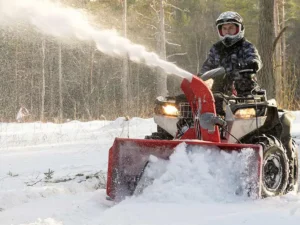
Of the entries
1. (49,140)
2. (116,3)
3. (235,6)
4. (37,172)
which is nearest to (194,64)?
(235,6)

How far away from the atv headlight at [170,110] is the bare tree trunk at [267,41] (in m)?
5.19

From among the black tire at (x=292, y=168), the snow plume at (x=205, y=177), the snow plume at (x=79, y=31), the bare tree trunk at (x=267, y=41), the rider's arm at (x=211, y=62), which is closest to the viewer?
the snow plume at (x=205, y=177)

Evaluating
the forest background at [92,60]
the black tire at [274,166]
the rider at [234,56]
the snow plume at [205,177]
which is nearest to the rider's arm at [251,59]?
the rider at [234,56]

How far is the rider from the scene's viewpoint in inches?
220

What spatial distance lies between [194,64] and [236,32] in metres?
35.1

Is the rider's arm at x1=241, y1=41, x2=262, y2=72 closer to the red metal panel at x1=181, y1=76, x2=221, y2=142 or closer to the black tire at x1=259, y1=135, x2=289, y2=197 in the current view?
the black tire at x1=259, y1=135, x2=289, y2=197

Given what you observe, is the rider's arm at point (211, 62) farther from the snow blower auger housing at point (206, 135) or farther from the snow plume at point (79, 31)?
the snow plume at point (79, 31)

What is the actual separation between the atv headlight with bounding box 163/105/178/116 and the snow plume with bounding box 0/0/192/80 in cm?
53

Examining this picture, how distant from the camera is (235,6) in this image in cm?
3447

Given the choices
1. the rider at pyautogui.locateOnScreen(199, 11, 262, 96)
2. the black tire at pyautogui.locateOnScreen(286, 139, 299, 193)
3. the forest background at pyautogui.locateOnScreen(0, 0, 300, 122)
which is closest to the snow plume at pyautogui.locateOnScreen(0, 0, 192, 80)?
the rider at pyautogui.locateOnScreen(199, 11, 262, 96)

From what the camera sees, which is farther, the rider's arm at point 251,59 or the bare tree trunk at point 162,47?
the bare tree trunk at point 162,47

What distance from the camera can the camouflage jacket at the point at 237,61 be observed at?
219 inches

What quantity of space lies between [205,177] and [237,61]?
6.76ft

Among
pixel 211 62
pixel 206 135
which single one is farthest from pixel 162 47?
pixel 206 135
